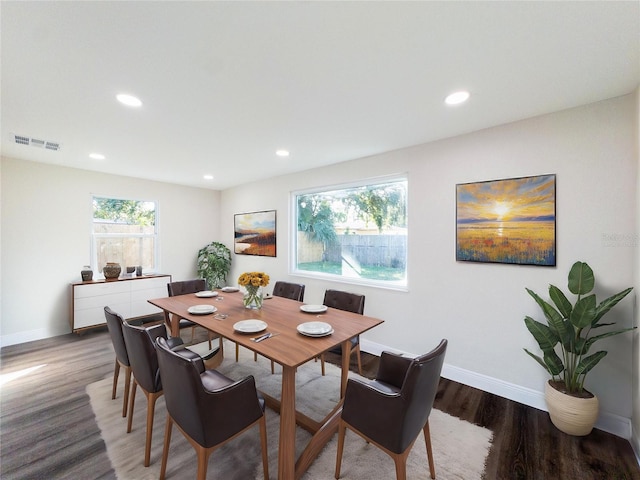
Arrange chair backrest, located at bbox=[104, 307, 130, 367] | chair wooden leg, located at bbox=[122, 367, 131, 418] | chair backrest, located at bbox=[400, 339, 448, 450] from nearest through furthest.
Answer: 1. chair backrest, located at bbox=[400, 339, 448, 450]
2. chair backrest, located at bbox=[104, 307, 130, 367]
3. chair wooden leg, located at bbox=[122, 367, 131, 418]

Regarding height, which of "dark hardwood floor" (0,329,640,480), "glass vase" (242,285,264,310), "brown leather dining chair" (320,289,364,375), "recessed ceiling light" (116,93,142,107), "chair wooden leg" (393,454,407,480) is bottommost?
"dark hardwood floor" (0,329,640,480)

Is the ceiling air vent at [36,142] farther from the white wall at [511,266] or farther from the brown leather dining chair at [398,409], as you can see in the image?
Result: the brown leather dining chair at [398,409]

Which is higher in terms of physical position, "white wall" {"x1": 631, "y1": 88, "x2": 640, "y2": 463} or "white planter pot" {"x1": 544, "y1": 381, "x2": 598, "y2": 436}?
"white wall" {"x1": 631, "y1": 88, "x2": 640, "y2": 463}

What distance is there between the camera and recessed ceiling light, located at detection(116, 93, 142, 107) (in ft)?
6.56

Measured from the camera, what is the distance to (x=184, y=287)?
3.42m

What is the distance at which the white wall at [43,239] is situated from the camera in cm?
358

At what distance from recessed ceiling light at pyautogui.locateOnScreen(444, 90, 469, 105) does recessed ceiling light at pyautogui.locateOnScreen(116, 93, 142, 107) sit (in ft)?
7.75

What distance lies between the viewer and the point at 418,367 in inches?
48.5

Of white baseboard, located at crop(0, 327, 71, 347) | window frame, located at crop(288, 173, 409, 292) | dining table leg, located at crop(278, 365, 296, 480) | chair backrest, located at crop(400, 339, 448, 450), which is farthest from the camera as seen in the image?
white baseboard, located at crop(0, 327, 71, 347)

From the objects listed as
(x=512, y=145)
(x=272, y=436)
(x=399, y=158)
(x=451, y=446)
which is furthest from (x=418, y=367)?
(x=399, y=158)

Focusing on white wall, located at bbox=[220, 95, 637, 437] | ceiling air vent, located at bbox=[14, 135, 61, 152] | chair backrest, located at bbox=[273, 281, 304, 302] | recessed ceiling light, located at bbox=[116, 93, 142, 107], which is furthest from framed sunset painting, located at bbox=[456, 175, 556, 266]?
ceiling air vent, located at bbox=[14, 135, 61, 152]

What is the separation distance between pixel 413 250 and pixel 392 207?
2.13ft

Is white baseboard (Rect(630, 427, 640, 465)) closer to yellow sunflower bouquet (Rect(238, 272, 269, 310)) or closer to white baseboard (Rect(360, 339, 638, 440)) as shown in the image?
white baseboard (Rect(360, 339, 638, 440))

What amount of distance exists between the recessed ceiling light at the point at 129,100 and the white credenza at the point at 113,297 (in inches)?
123
